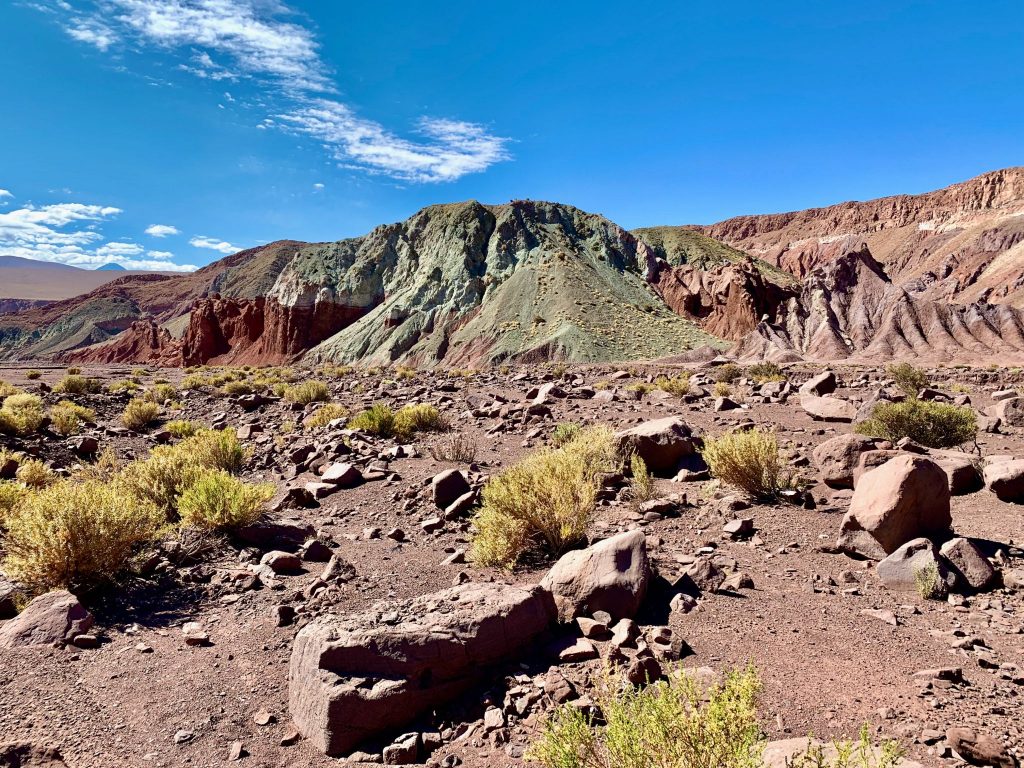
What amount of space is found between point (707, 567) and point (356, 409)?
1278 cm

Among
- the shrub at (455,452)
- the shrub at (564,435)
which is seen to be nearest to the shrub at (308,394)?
the shrub at (455,452)

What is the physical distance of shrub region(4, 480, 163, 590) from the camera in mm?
5285

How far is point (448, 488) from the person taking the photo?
7.98 m

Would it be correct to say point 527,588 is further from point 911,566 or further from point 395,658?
point 911,566

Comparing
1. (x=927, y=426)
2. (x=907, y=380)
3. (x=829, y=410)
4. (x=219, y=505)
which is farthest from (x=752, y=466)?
(x=907, y=380)

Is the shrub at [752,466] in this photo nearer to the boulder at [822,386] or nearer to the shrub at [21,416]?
the boulder at [822,386]

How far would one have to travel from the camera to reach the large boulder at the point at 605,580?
Result: 14.7 ft

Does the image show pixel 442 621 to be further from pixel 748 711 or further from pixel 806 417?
pixel 806 417

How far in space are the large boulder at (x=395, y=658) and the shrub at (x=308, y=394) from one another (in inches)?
617

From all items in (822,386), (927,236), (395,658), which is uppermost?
(927,236)

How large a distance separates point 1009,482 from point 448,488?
22.1 feet

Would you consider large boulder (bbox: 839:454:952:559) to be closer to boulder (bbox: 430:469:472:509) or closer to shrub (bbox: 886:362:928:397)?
boulder (bbox: 430:469:472:509)

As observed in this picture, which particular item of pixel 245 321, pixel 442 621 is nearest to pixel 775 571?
pixel 442 621

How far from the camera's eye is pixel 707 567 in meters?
5.08
